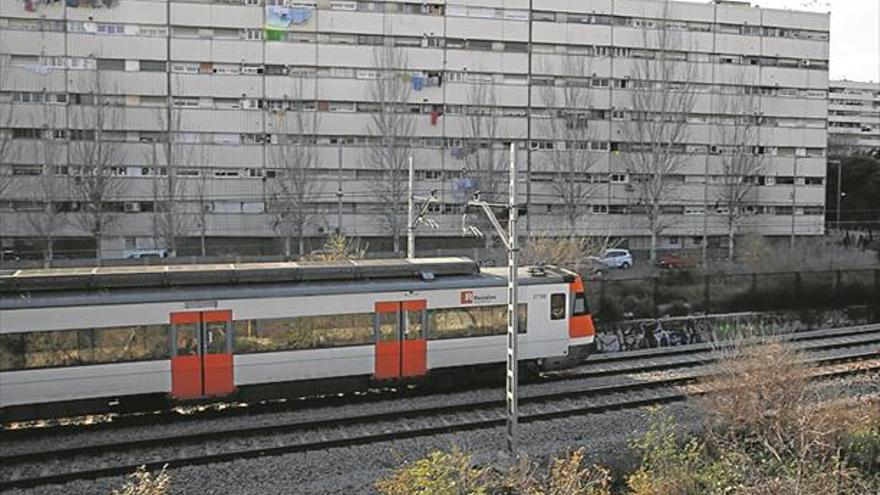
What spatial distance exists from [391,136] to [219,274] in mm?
31851

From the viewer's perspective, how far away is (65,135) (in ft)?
142

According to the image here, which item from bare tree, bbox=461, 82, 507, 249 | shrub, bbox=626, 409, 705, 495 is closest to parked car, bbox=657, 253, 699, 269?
bare tree, bbox=461, 82, 507, 249

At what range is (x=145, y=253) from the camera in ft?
141

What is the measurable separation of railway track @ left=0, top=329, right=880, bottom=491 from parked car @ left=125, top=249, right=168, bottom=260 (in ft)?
98.7

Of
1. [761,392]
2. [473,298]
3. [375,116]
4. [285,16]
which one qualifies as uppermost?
[285,16]

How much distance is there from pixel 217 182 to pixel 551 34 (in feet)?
77.3

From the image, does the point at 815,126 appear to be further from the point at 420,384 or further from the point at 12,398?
the point at 12,398

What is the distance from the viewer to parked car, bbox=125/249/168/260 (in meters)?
41.9

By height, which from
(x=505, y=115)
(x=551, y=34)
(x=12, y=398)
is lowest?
(x=12, y=398)

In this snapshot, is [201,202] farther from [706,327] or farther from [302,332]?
[302,332]

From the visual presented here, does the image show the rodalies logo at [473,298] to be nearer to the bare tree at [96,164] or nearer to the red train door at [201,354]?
the red train door at [201,354]

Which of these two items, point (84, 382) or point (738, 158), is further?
point (738, 158)

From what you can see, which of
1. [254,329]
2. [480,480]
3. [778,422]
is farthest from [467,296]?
[778,422]

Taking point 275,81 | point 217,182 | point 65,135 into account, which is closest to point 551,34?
point 275,81
